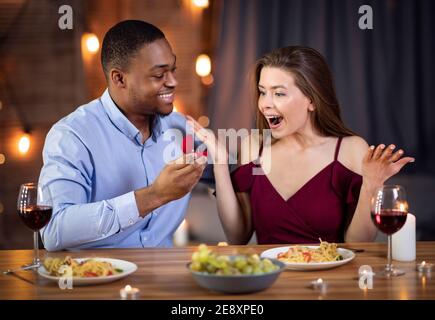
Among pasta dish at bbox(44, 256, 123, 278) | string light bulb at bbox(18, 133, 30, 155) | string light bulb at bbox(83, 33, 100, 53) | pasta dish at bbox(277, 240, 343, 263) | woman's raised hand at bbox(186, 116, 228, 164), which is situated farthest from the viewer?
string light bulb at bbox(18, 133, 30, 155)

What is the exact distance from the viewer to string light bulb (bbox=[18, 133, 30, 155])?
404 cm

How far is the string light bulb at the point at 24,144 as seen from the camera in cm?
404

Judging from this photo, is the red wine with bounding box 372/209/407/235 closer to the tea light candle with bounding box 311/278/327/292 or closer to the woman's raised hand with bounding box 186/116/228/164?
the tea light candle with bounding box 311/278/327/292

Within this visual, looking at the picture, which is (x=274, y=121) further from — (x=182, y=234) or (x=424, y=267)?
(x=182, y=234)

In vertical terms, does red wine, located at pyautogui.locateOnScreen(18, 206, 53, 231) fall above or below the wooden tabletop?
above

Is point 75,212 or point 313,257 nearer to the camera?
point 313,257

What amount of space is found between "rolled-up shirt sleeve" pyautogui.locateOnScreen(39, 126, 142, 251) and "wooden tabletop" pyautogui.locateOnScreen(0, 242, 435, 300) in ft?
0.70

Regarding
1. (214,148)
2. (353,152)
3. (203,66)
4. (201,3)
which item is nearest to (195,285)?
(214,148)

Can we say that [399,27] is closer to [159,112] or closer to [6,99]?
[159,112]

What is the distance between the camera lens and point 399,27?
346cm

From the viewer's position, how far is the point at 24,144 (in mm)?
4047

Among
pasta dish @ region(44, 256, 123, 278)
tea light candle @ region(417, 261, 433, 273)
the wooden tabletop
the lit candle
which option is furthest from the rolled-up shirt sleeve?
the lit candle

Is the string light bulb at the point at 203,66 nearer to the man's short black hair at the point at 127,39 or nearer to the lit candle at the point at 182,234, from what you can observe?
the lit candle at the point at 182,234

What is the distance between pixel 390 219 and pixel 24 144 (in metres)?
3.08
